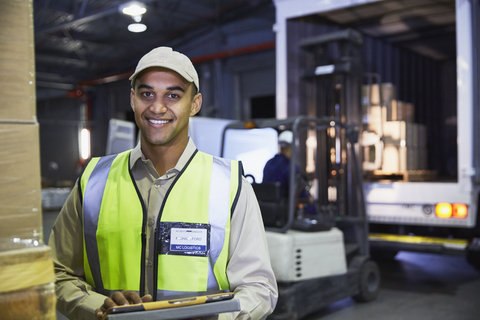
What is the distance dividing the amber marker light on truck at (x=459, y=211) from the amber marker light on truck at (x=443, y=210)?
40 mm

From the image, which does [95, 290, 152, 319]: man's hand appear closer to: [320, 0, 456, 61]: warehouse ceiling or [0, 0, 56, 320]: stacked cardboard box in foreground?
[0, 0, 56, 320]: stacked cardboard box in foreground

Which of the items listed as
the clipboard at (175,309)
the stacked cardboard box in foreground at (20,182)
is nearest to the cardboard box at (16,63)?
the stacked cardboard box in foreground at (20,182)

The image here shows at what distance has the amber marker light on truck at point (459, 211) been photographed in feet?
17.0

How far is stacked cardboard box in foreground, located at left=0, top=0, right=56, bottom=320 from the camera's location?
1.01 metres

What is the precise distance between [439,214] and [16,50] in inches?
201

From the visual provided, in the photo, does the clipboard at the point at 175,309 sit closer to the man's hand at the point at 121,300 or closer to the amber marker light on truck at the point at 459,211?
the man's hand at the point at 121,300

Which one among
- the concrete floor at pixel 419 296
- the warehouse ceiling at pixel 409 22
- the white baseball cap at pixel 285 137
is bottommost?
the concrete floor at pixel 419 296

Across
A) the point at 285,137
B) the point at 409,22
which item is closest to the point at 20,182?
the point at 285,137

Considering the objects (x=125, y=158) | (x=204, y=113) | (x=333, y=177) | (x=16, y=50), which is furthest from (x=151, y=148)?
(x=204, y=113)

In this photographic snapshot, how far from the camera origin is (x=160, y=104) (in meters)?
1.66

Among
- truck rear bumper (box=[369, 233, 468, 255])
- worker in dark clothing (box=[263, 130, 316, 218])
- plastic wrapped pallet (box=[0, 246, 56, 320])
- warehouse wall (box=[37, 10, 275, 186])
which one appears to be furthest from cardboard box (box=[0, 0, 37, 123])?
warehouse wall (box=[37, 10, 275, 186])

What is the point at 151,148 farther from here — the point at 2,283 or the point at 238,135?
the point at 238,135

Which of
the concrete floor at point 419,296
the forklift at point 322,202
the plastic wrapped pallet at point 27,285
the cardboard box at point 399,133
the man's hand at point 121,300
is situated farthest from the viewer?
the cardboard box at point 399,133

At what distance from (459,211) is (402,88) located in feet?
12.4
